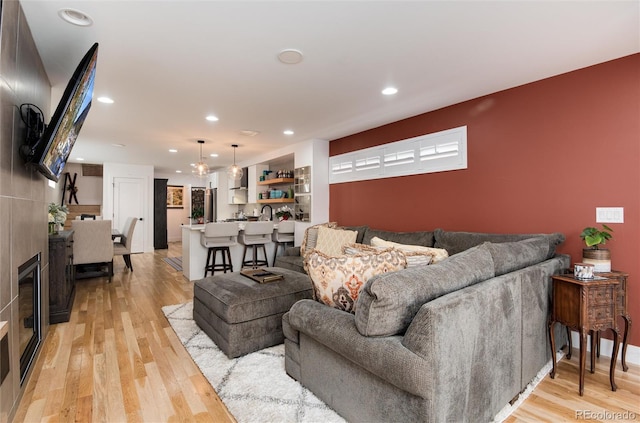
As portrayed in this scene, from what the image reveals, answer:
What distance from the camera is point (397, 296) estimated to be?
143 centimetres

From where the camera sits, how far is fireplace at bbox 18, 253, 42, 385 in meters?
2.04

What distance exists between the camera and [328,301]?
1.85 m

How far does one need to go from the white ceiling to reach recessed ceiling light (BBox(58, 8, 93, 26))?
0.05m

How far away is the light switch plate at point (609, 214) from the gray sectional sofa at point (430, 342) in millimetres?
1010

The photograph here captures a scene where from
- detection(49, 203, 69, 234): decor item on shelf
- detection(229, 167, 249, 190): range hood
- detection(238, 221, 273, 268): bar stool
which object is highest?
detection(229, 167, 249, 190): range hood

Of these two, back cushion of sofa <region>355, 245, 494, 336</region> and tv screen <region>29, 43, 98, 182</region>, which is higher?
A: tv screen <region>29, 43, 98, 182</region>

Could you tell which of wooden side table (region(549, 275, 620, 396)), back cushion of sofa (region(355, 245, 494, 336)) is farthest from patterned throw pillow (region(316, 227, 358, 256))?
back cushion of sofa (region(355, 245, 494, 336))

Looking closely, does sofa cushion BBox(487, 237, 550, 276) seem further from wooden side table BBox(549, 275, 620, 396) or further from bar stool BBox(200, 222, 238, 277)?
bar stool BBox(200, 222, 238, 277)

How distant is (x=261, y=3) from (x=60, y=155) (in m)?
2.01

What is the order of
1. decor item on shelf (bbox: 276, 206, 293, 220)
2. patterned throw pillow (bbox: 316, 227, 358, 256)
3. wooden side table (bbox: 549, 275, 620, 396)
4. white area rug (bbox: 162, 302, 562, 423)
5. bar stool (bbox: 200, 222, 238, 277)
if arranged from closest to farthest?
white area rug (bbox: 162, 302, 562, 423), wooden side table (bbox: 549, 275, 620, 396), patterned throw pillow (bbox: 316, 227, 358, 256), bar stool (bbox: 200, 222, 238, 277), decor item on shelf (bbox: 276, 206, 293, 220)

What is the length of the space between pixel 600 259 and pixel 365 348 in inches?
83.5

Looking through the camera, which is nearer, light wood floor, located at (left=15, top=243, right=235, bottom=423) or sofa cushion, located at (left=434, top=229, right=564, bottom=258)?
light wood floor, located at (left=15, top=243, right=235, bottom=423)

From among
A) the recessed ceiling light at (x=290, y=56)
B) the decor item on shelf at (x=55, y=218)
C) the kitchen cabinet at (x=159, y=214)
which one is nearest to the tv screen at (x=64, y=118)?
the recessed ceiling light at (x=290, y=56)

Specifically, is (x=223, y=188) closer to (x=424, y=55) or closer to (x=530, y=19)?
(x=424, y=55)
